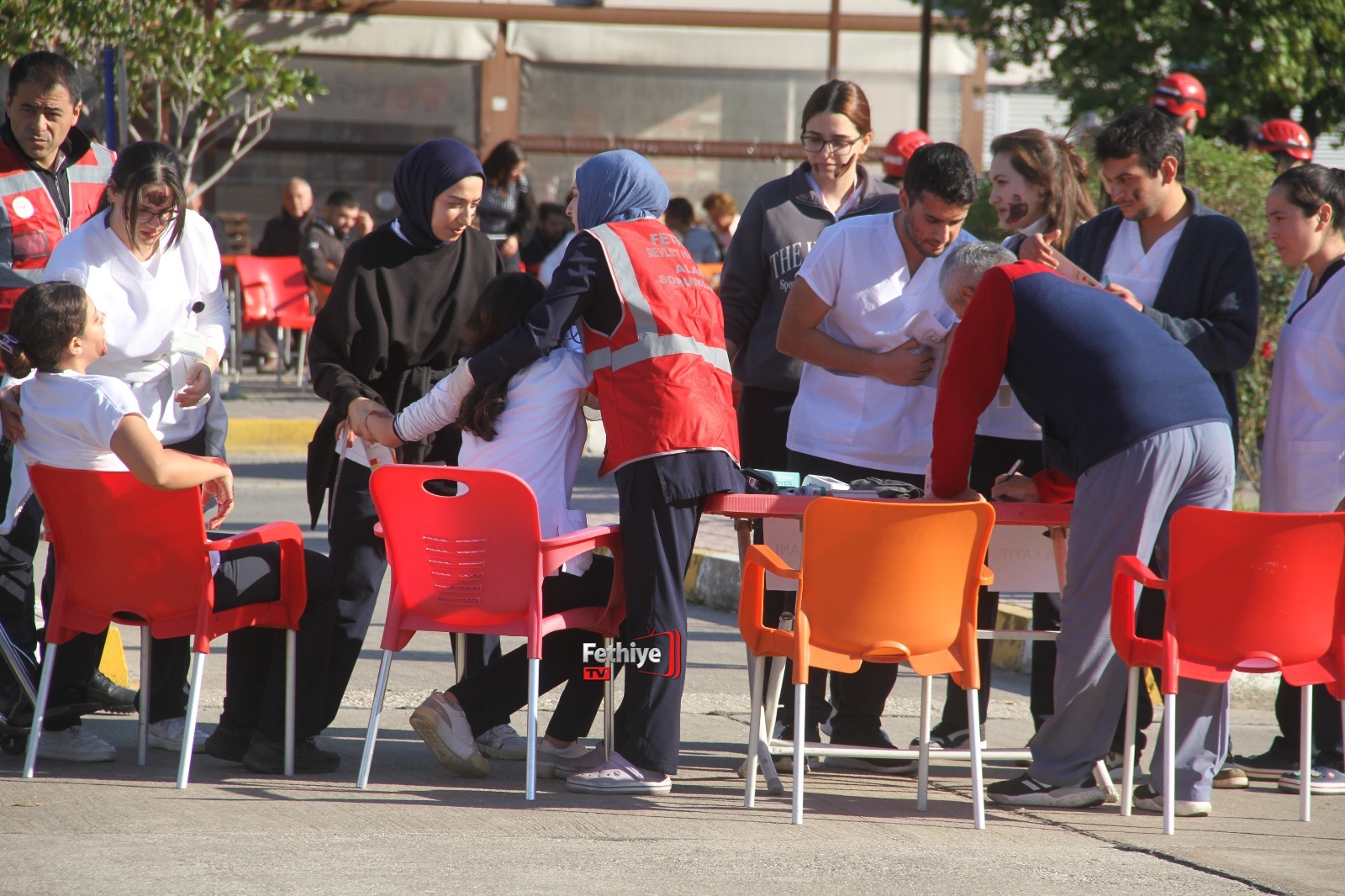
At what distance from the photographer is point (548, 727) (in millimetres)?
5090

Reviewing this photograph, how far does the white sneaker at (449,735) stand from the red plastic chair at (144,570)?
39 cm

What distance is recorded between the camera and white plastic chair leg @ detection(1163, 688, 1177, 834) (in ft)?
14.6

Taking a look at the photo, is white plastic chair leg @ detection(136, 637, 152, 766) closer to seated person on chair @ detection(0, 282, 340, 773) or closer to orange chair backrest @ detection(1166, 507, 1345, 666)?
seated person on chair @ detection(0, 282, 340, 773)

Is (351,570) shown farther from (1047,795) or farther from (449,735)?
(1047,795)

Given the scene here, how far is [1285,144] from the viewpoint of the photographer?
30.0 ft

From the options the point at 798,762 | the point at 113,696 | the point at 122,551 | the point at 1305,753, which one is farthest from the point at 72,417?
the point at 1305,753

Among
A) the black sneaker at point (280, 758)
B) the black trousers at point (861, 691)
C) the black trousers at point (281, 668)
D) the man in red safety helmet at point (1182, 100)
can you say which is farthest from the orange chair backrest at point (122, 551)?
Answer: the man in red safety helmet at point (1182, 100)

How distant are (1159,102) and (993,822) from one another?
442 cm

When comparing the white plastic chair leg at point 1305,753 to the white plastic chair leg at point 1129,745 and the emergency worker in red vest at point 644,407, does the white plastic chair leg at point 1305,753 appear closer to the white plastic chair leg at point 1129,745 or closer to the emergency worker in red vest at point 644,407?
the white plastic chair leg at point 1129,745

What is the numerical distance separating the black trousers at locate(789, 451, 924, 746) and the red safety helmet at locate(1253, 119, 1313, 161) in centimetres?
493

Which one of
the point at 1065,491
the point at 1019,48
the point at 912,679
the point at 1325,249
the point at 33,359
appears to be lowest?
the point at 912,679

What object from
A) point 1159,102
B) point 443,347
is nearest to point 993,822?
point 443,347

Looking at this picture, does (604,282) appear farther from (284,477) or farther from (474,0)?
(474,0)

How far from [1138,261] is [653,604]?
188cm
